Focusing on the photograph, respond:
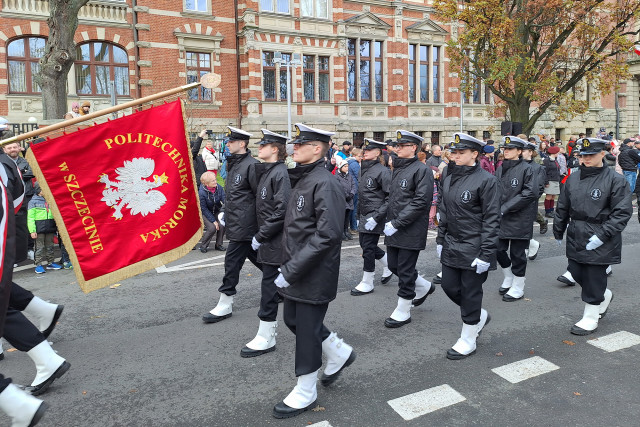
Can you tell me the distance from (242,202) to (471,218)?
7.77ft

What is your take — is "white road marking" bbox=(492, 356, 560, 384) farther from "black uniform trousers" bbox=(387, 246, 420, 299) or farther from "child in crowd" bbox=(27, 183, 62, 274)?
"child in crowd" bbox=(27, 183, 62, 274)

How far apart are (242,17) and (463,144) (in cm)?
2137

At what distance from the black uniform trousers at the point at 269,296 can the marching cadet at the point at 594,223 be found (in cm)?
305

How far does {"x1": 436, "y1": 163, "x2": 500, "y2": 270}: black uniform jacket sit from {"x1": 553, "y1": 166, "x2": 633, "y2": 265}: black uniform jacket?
1166mm

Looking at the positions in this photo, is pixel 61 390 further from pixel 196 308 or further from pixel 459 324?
pixel 459 324

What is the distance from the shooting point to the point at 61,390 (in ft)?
13.9

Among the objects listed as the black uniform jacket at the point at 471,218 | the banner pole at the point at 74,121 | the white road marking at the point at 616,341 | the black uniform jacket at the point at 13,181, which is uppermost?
the banner pole at the point at 74,121

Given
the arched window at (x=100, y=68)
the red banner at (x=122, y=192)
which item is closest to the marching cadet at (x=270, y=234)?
the red banner at (x=122, y=192)

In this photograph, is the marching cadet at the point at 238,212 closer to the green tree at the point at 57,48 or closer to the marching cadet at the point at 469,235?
the marching cadet at the point at 469,235

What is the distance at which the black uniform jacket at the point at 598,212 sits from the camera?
5.16 m

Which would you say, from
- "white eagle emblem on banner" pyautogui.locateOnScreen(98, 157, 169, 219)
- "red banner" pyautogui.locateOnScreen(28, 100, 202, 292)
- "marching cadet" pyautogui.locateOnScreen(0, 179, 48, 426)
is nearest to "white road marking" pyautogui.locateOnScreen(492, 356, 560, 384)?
"red banner" pyautogui.locateOnScreen(28, 100, 202, 292)

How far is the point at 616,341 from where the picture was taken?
512 centimetres

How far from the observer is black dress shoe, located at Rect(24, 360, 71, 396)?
416 cm

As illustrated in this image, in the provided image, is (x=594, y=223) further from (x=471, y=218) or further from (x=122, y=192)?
(x=122, y=192)
